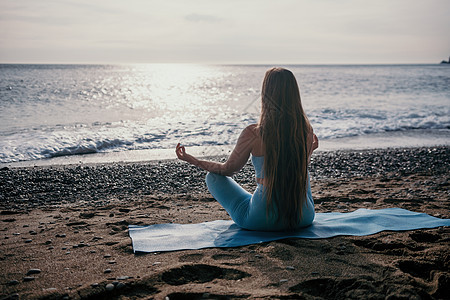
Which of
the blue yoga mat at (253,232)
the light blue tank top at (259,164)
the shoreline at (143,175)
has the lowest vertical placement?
the shoreline at (143,175)

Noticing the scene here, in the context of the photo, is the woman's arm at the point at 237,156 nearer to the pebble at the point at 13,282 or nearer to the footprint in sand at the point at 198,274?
the footprint in sand at the point at 198,274

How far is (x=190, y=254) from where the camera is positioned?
301cm

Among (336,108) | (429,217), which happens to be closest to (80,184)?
(429,217)

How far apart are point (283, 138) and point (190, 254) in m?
1.20

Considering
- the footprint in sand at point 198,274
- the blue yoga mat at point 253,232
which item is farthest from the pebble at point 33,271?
the footprint in sand at point 198,274

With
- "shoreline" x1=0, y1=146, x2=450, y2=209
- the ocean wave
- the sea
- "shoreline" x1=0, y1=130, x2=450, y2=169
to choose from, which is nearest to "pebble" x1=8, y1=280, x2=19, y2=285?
"shoreline" x1=0, y1=146, x2=450, y2=209

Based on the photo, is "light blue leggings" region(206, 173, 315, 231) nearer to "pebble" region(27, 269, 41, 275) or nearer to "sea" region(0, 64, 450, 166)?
"pebble" region(27, 269, 41, 275)

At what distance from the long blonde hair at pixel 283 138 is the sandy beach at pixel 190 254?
467mm

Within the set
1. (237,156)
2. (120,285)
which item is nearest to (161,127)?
(237,156)

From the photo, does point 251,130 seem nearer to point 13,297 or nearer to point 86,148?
point 13,297

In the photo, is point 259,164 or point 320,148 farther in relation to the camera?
point 320,148

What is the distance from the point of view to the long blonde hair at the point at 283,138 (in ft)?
9.95

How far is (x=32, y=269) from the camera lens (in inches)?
107

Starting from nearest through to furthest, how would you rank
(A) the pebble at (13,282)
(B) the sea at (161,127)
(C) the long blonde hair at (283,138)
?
(A) the pebble at (13,282), (C) the long blonde hair at (283,138), (B) the sea at (161,127)
